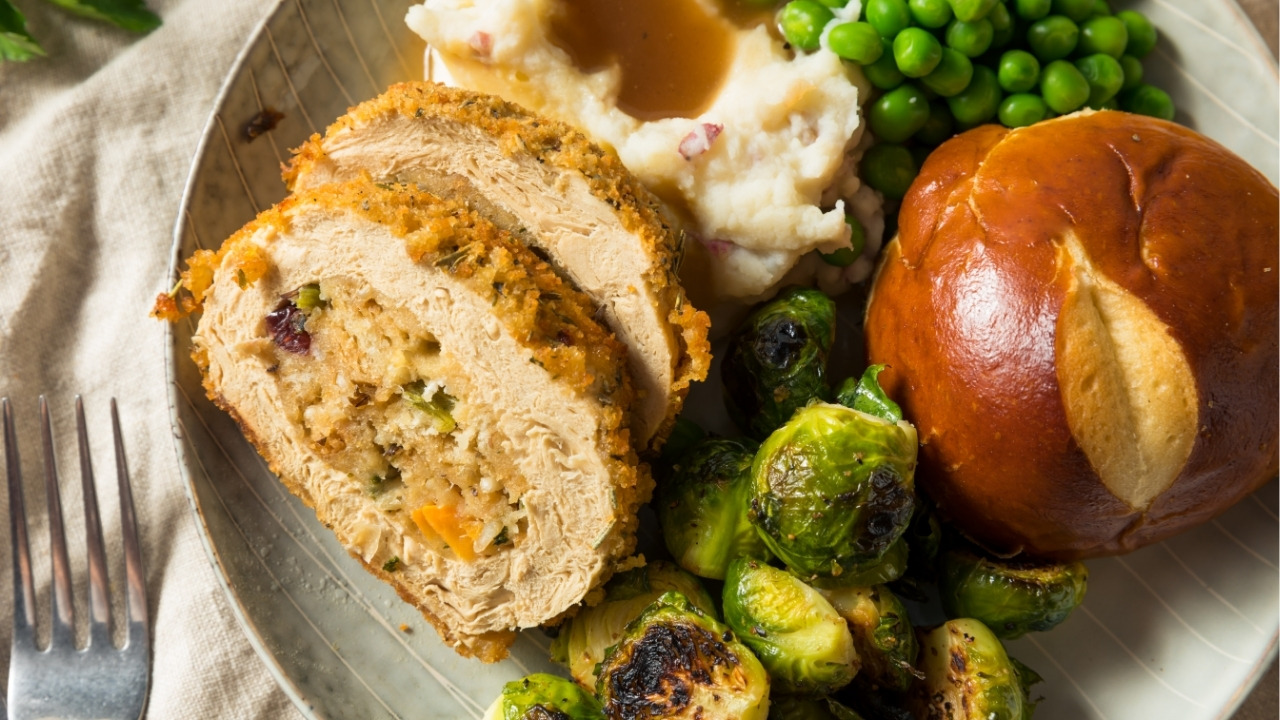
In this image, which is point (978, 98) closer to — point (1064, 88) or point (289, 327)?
point (1064, 88)

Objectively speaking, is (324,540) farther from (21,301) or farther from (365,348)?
(21,301)

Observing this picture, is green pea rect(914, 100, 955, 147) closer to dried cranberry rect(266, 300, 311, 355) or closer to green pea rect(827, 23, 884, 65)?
green pea rect(827, 23, 884, 65)

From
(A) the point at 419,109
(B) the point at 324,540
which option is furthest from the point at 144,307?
(A) the point at 419,109

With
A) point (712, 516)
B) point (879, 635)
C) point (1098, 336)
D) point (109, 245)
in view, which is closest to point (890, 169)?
point (1098, 336)

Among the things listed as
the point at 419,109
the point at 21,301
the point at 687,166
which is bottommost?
the point at 21,301

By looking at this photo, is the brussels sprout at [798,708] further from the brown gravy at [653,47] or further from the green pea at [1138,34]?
the green pea at [1138,34]

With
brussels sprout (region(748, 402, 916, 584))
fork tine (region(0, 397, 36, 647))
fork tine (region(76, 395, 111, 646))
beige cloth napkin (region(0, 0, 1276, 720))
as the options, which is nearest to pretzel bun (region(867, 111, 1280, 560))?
brussels sprout (region(748, 402, 916, 584))
